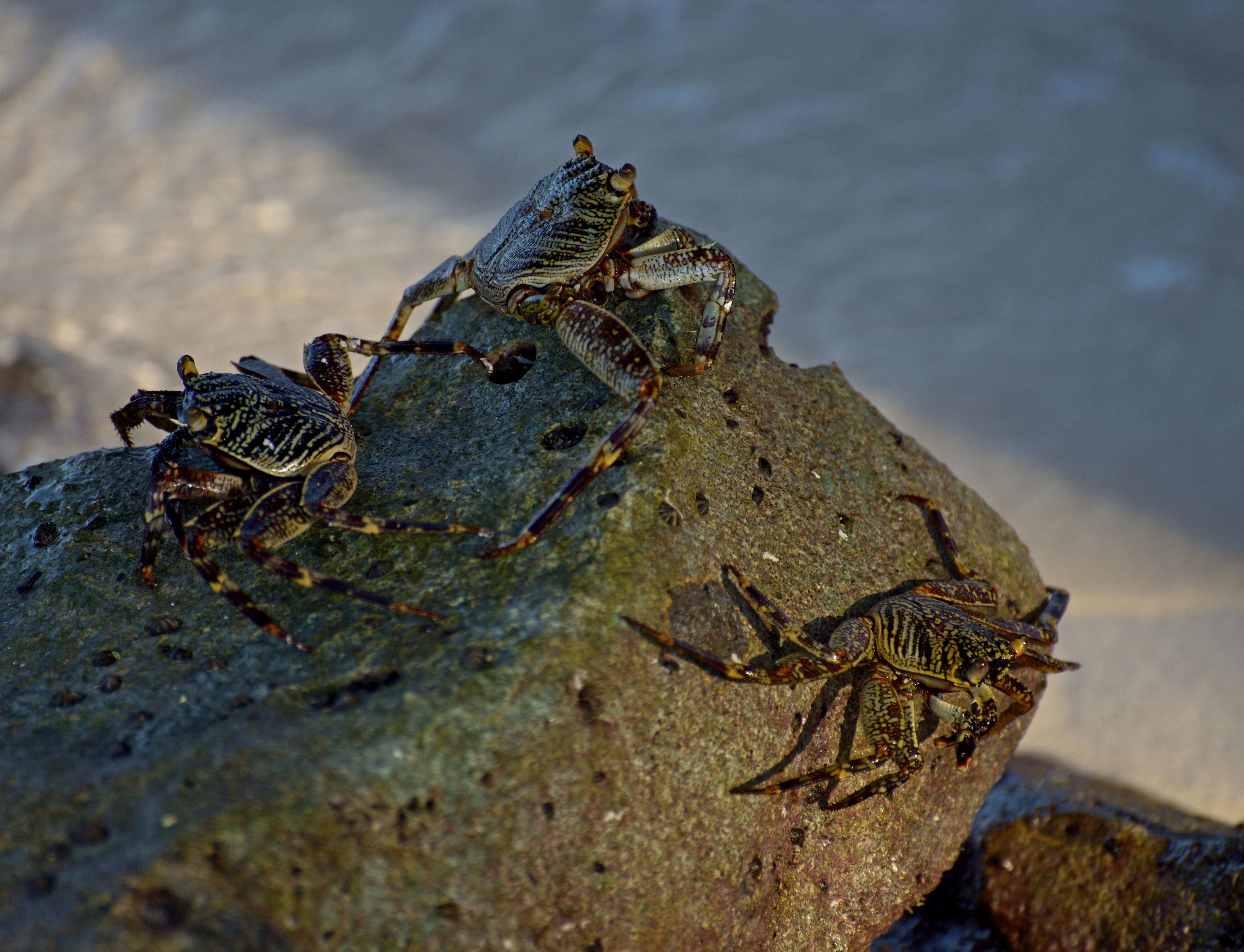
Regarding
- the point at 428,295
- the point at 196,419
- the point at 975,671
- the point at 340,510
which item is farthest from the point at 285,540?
the point at 975,671

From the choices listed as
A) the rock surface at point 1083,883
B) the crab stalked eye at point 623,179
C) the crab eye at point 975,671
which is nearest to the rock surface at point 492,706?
the crab eye at point 975,671

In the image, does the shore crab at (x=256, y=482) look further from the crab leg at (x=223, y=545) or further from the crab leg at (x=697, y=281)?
the crab leg at (x=697, y=281)

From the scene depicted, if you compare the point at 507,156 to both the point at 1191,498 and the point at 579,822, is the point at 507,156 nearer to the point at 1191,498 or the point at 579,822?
the point at 1191,498

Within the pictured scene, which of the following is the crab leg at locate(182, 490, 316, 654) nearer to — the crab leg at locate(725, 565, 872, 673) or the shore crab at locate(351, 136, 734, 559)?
the shore crab at locate(351, 136, 734, 559)

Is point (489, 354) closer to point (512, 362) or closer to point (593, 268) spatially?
point (512, 362)

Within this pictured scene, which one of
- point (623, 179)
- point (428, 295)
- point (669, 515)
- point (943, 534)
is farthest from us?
point (428, 295)

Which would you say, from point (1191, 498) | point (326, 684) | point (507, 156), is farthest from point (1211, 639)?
point (507, 156)

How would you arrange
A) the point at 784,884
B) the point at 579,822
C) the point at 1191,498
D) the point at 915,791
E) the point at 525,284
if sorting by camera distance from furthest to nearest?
the point at 1191,498 < the point at 525,284 < the point at 915,791 < the point at 784,884 < the point at 579,822
